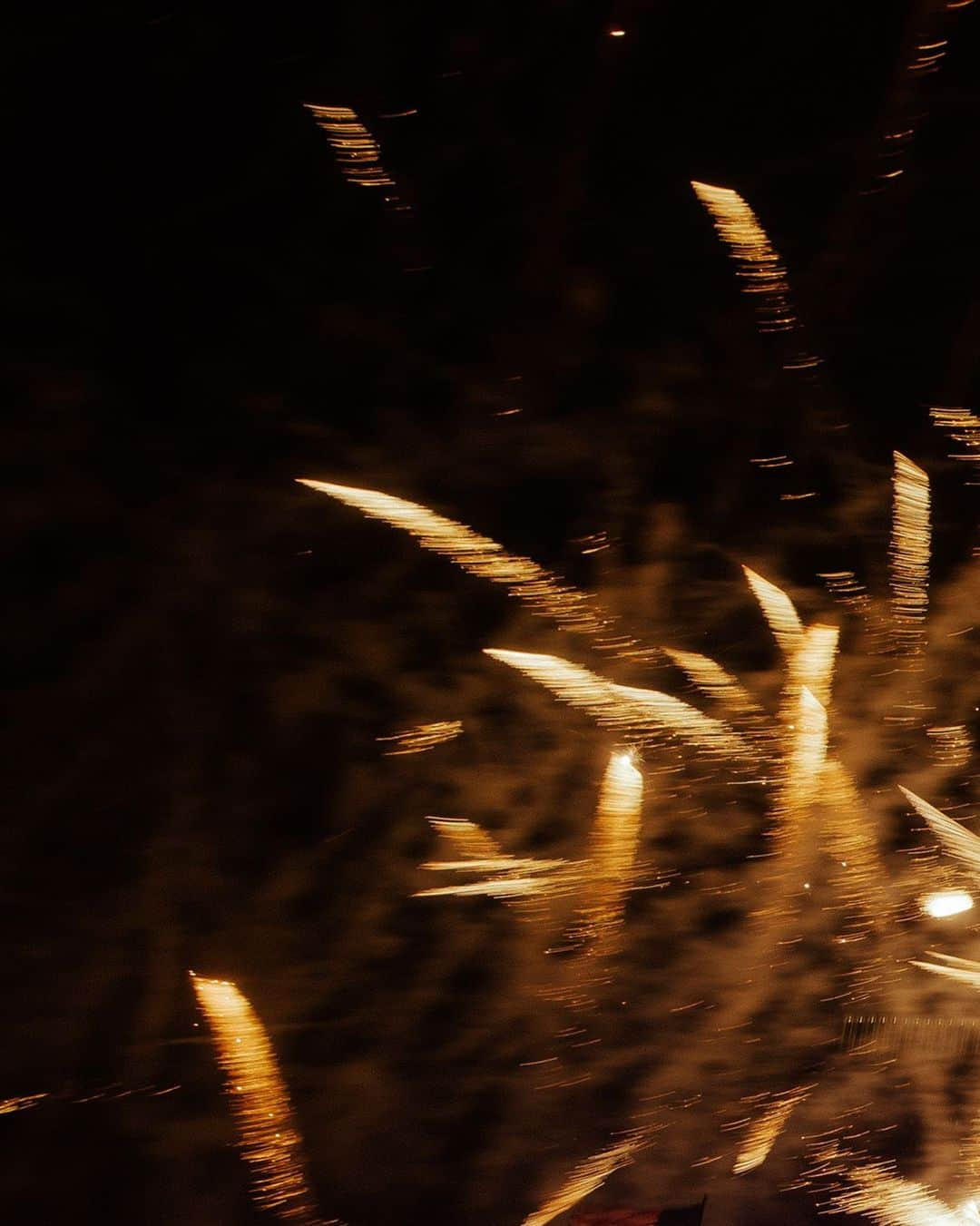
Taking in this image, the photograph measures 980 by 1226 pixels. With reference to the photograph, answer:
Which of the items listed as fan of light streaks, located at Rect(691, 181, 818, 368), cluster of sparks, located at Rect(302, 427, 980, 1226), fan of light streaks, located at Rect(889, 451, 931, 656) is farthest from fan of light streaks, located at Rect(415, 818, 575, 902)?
fan of light streaks, located at Rect(691, 181, 818, 368)

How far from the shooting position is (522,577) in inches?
83.7

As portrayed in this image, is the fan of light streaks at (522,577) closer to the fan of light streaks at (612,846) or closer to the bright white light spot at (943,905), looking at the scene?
the fan of light streaks at (612,846)

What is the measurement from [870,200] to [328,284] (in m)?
1.08

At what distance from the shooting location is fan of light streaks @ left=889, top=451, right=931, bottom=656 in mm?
2268

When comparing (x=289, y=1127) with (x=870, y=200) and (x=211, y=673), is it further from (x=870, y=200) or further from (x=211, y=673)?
(x=870, y=200)

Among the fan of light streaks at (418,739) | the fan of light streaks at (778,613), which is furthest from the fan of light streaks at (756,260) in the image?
Answer: the fan of light streaks at (418,739)

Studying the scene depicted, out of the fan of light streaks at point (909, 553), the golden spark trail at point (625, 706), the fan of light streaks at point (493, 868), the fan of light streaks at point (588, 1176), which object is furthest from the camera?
the fan of light streaks at point (909, 553)

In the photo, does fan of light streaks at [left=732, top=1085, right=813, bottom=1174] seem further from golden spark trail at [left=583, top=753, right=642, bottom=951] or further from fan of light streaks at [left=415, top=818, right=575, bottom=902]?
fan of light streaks at [left=415, top=818, right=575, bottom=902]

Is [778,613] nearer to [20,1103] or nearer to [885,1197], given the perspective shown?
[885,1197]

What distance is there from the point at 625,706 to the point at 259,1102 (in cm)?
98

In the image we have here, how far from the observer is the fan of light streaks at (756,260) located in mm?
2104

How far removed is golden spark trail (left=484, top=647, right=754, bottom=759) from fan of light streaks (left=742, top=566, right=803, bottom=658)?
0.76 feet

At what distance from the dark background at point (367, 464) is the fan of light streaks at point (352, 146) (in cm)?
3

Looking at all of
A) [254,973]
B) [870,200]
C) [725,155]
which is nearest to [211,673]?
[254,973]
